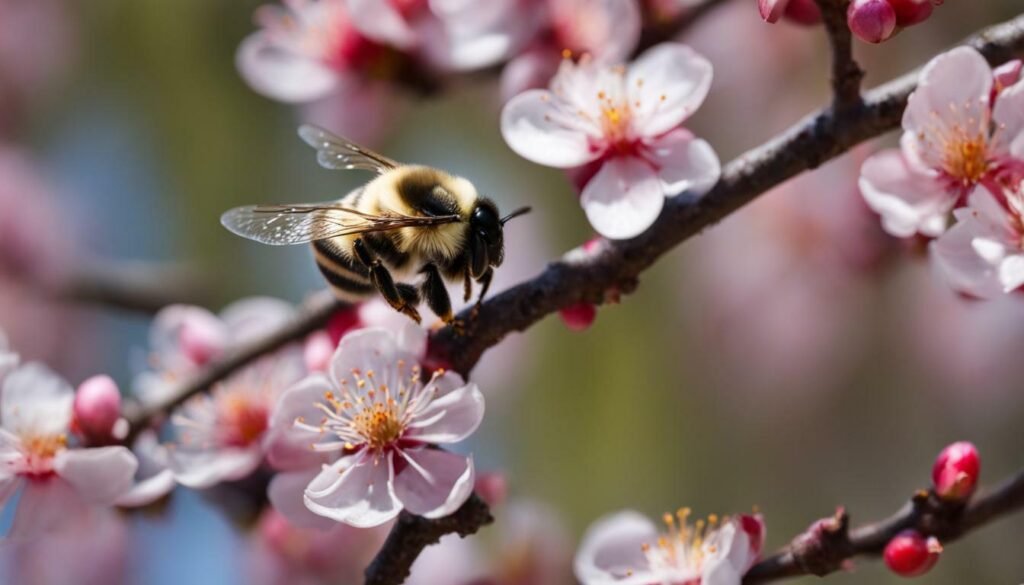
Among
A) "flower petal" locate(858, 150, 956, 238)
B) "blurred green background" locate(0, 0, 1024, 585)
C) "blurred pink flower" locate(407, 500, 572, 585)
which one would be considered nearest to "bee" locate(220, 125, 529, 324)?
"flower petal" locate(858, 150, 956, 238)

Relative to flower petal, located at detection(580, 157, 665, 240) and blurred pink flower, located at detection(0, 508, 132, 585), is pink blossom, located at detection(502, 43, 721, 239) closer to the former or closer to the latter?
flower petal, located at detection(580, 157, 665, 240)

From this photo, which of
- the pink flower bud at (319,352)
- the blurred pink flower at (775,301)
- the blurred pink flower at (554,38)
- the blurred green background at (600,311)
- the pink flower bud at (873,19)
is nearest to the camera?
the pink flower bud at (873,19)

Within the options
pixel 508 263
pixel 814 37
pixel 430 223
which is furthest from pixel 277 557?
pixel 814 37

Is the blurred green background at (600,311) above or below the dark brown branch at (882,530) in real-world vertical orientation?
above

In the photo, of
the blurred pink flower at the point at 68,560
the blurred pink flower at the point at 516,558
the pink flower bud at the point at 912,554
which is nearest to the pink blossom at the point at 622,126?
the pink flower bud at the point at 912,554

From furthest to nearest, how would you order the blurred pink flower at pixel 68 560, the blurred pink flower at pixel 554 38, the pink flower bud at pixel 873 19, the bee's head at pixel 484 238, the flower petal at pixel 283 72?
the blurred pink flower at pixel 68 560 → the flower petal at pixel 283 72 → the blurred pink flower at pixel 554 38 → the bee's head at pixel 484 238 → the pink flower bud at pixel 873 19

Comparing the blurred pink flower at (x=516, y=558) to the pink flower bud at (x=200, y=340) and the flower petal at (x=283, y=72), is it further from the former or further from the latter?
the flower petal at (x=283, y=72)
